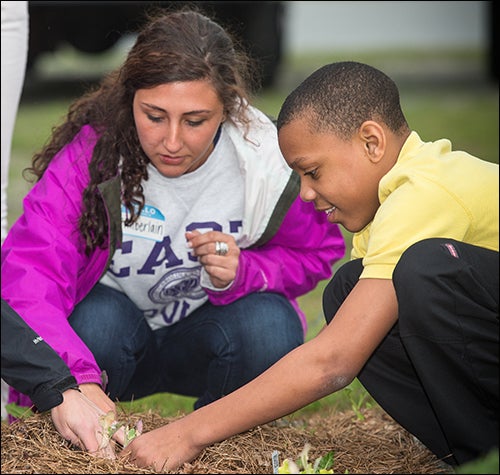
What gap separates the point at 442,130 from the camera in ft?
24.1

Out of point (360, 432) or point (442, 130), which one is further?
point (442, 130)

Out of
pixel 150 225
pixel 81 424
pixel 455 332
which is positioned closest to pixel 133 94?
pixel 150 225

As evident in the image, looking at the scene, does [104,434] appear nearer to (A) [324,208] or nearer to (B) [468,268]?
(A) [324,208]

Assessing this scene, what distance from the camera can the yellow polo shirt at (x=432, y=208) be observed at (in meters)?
2.32

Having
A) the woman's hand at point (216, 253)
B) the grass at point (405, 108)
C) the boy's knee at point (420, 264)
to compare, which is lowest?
the grass at point (405, 108)

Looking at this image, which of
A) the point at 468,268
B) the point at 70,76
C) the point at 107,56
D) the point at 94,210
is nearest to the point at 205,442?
the point at 468,268

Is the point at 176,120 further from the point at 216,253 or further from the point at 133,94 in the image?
the point at 216,253

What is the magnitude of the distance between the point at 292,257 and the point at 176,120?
2.20 ft

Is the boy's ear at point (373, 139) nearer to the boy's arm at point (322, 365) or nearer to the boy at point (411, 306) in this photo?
the boy at point (411, 306)

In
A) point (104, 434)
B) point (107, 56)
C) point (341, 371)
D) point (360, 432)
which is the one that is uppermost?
point (341, 371)

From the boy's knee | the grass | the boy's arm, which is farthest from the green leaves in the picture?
the grass

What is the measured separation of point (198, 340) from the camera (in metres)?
3.32

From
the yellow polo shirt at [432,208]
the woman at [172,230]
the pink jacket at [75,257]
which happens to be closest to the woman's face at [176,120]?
the woman at [172,230]

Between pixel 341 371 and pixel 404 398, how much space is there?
409mm
